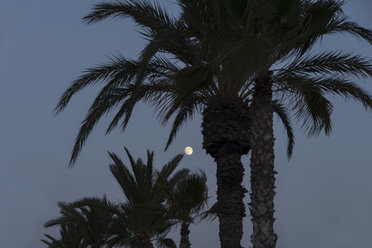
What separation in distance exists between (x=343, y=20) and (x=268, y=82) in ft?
7.72

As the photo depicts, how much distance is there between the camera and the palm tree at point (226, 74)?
10141 mm

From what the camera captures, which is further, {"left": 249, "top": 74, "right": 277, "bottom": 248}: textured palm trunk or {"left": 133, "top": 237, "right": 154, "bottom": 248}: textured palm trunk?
{"left": 133, "top": 237, "right": 154, "bottom": 248}: textured palm trunk

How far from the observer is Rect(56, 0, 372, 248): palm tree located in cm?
1014

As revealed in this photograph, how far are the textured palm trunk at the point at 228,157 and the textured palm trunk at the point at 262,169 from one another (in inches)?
97.5

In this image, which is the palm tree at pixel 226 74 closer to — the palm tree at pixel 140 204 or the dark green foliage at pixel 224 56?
the dark green foliage at pixel 224 56

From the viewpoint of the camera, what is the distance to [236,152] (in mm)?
15000

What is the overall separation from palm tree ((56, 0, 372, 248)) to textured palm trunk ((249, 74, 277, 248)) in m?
0.03

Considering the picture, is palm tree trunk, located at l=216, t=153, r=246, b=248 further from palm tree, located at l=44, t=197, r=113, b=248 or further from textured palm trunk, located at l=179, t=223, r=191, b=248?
palm tree, located at l=44, t=197, r=113, b=248

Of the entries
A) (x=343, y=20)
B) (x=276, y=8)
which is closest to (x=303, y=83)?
(x=343, y=20)

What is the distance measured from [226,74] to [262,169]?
8.67 ft

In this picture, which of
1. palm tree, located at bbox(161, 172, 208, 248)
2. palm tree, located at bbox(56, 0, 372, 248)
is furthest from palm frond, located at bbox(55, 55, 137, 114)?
palm tree, located at bbox(161, 172, 208, 248)

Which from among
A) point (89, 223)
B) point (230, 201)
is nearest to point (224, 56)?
point (230, 201)

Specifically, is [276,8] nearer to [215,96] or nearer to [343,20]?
[343,20]

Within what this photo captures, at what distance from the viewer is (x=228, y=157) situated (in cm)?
1486
